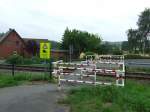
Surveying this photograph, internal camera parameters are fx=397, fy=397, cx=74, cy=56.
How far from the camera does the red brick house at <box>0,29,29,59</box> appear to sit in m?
84.2

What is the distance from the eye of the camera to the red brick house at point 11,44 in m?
84.2

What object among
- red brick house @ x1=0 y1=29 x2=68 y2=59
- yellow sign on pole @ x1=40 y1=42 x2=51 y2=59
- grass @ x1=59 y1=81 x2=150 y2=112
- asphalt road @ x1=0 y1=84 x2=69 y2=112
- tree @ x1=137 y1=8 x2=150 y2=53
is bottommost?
asphalt road @ x1=0 y1=84 x2=69 y2=112

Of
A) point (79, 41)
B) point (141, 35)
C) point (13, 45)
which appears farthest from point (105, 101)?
point (141, 35)

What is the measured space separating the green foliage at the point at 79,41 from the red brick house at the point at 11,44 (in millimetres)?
9789

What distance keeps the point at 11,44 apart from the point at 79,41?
15.0 meters

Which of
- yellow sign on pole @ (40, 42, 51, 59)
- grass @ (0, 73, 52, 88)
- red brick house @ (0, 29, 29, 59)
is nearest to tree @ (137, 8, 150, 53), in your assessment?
red brick house @ (0, 29, 29, 59)

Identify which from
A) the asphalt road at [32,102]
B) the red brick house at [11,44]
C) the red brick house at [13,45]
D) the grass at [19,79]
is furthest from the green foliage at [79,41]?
the asphalt road at [32,102]

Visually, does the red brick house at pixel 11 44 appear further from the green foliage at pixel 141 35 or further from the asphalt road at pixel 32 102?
the asphalt road at pixel 32 102

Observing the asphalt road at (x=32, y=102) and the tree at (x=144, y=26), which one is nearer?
the asphalt road at (x=32, y=102)

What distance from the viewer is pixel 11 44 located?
8581 centimetres

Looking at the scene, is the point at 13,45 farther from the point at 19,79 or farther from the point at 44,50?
the point at 44,50

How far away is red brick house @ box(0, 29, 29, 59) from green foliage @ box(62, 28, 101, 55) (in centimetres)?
979

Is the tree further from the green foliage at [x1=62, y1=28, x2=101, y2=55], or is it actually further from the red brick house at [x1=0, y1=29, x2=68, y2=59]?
the red brick house at [x1=0, y1=29, x2=68, y2=59]

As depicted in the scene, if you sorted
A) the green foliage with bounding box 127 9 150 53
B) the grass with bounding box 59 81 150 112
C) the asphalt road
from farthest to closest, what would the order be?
the green foliage with bounding box 127 9 150 53, the asphalt road, the grass with bounding box 59 81 150 112
